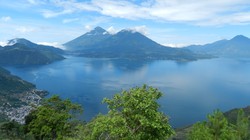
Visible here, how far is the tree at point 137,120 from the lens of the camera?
19.4 meters

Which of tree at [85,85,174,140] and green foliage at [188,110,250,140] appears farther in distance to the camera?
green foliage at [188,110,250,140]

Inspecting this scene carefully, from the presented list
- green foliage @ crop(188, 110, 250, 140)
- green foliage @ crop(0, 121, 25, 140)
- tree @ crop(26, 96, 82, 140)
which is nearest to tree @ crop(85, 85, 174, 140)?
green foliage @ crop(188, 110, 250, 140)

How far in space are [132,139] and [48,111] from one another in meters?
29.6

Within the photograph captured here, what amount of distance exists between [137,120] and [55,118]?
89.1ft

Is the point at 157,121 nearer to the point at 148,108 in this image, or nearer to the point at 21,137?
the point at 148,108

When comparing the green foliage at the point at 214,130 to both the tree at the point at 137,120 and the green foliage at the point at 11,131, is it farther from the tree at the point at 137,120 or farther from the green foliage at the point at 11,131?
the green foliage at the point at 11,131

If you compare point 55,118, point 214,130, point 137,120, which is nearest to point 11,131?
point 55,118

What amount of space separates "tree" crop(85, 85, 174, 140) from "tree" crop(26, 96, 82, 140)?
78.1ft

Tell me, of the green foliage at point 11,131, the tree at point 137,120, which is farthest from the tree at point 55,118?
the tree at point 137,120

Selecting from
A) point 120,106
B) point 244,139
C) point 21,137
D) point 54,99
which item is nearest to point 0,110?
point 21,137

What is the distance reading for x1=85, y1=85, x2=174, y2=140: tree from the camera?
1939cm

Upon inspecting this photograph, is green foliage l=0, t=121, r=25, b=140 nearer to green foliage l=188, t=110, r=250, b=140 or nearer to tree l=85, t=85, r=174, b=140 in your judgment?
green foliage l=188, t=110, r=250, b=140

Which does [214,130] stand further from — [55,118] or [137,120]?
[55,118]

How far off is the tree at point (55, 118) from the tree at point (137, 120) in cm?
2379
